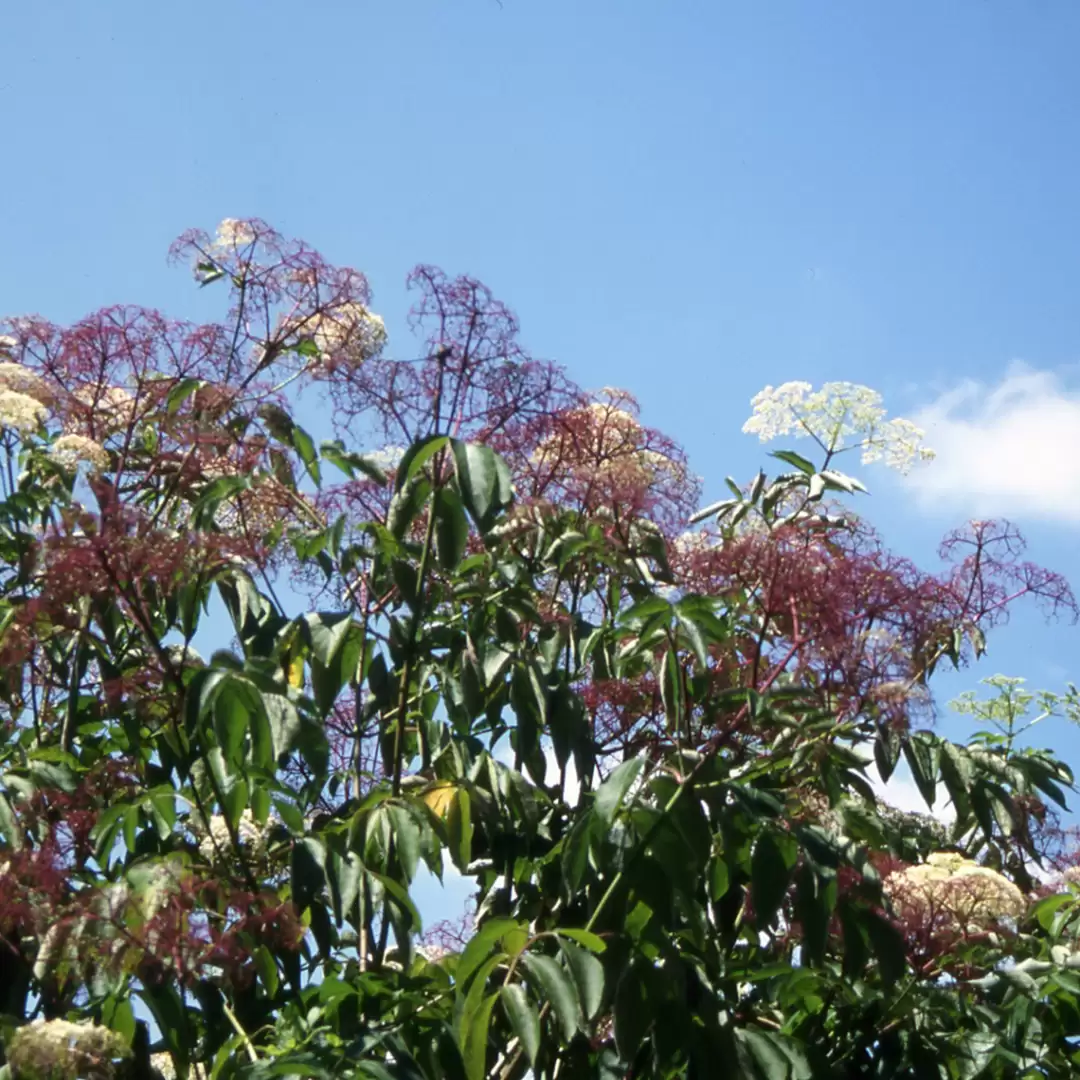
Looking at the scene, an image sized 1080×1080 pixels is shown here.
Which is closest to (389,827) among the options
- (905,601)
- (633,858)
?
(633,858)

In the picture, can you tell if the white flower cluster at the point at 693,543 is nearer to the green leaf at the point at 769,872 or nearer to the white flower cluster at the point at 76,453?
the green leaf at the point at 769,872

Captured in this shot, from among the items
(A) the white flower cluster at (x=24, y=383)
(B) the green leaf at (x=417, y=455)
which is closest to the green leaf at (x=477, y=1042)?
(B) the green leaf at (x=417, y=455)

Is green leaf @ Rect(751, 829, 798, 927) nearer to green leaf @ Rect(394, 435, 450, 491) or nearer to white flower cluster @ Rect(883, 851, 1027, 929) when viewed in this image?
white flower cluster @ Rect(883, 851, 1027, 929)

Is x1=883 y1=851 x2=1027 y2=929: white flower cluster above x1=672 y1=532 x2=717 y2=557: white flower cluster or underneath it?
underneath

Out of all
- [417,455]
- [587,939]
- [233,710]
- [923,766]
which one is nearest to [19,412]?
[417,455]

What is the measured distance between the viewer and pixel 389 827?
3.40 metres

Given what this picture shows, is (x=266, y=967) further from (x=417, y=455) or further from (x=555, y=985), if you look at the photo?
(x=417, y=455)

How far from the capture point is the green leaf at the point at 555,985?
9.93 feet

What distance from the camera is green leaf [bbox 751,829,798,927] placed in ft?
10.9

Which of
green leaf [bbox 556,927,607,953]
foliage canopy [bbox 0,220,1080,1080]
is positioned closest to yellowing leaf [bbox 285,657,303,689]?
foliage canopy [bbox 0,220,1080,1080]

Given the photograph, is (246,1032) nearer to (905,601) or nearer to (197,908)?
(197,908)

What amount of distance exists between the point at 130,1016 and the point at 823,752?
1.53 meters

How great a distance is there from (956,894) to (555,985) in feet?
3.44

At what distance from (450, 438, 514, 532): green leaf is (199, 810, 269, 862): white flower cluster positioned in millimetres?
1054
